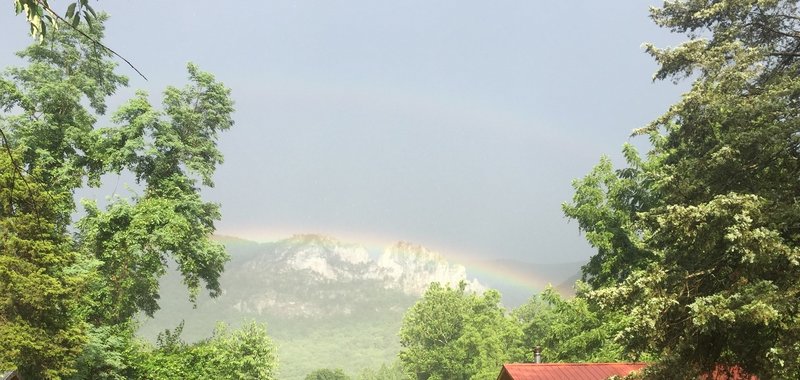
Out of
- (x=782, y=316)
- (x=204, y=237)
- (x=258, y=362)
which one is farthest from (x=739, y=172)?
(x=258, y=362)

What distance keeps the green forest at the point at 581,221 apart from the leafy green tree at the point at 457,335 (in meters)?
16.4

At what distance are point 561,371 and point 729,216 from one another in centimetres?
860

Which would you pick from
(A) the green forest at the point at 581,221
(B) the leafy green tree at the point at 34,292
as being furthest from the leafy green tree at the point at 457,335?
(B) the leafy green tree at the point at 34,292

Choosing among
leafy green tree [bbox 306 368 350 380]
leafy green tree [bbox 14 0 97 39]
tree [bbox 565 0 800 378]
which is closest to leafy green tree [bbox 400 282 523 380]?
tree [bbox 565 0 800 378]

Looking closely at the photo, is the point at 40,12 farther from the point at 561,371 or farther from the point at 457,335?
the point at 457,335

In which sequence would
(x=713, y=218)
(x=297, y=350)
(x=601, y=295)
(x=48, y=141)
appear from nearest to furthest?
(x=713, y=218) → (x=601, y=295) → (x=48, y=141) → (x=297, y=350)

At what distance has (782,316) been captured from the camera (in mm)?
9086

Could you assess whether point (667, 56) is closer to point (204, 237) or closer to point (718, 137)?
point (718, 137)

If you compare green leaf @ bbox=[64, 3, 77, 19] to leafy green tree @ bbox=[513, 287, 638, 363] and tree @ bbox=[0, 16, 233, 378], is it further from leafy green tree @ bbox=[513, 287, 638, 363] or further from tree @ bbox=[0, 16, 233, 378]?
leafy green tree @ bbox=[513, 287, 638, 363]

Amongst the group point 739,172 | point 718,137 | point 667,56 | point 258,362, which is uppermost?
point 667,56

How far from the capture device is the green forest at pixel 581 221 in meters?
9.94

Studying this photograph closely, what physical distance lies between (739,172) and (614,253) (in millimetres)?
16725

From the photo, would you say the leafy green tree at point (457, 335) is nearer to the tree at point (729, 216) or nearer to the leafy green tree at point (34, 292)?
the leafy green tree at point (34, 292)

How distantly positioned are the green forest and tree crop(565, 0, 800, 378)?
0.04 metres
